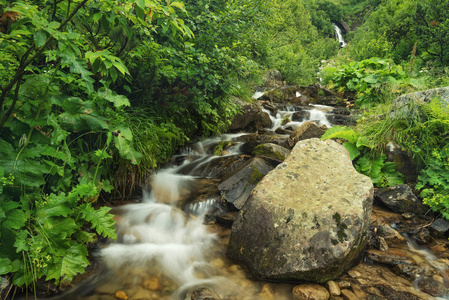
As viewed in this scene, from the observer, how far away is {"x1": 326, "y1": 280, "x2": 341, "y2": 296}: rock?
2502 millimetres

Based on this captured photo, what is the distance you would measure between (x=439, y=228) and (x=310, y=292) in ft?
7.76

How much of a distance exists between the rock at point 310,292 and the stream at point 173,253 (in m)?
0.09

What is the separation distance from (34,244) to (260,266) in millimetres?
2148

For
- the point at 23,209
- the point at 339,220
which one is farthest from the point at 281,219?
the point at 23,209

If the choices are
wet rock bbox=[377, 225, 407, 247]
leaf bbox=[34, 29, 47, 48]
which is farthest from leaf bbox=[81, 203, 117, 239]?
wet rock bbox=[377, 225, 407, 247]

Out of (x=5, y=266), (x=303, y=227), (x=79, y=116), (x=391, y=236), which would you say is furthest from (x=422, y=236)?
(x=5, y=266)

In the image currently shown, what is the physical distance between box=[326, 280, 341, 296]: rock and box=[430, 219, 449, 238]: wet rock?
6.44 ft

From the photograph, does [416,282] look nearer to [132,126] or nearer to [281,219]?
[281,219]

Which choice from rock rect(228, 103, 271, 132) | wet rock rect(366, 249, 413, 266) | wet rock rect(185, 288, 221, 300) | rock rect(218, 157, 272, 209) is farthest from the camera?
rock rect(228, 103, 271, 132)

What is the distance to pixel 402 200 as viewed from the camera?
12.9 ft

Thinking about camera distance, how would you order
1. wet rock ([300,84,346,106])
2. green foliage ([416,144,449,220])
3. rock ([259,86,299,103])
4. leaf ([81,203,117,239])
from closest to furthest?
leaf ([81,203,117,239]), green foliage ([416,144,449,220]), wet rock ([300,84,346,106]), rock ([259,86,299,103])

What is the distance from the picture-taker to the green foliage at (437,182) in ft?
11.8

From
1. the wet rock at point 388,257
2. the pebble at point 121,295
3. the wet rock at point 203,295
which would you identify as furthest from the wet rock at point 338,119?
the pebble at point 121,295

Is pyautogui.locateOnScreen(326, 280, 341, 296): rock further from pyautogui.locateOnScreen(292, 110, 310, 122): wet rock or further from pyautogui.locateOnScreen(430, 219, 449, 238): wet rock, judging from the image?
pyautogui.locateOnScreen(292, 110, 310, 122): wet rock
